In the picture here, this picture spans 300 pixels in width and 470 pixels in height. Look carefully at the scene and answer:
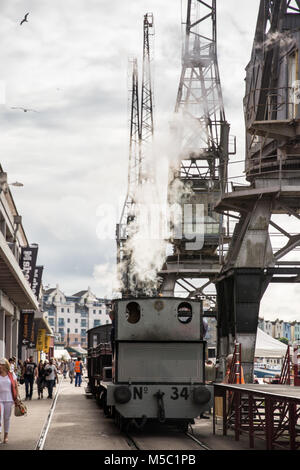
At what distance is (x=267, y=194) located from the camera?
3203 cm

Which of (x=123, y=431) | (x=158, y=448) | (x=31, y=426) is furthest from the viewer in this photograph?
(x=31, y=426)

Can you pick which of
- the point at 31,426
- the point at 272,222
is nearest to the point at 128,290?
the point at 272,222

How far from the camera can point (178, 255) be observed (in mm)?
51875

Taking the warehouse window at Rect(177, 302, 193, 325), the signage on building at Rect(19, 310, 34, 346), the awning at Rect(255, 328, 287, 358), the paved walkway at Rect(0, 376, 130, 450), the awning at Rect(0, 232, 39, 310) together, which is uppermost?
the awning at Rect(0, 232, 39, 310)

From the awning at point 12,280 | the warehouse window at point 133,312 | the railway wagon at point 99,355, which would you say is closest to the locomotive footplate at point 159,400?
the warehouse window at point 133,312

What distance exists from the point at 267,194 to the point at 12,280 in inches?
550

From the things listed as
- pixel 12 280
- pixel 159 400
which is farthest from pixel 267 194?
pixel 159 400

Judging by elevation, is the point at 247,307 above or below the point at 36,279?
below

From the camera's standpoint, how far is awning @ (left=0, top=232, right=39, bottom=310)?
95.2 ft

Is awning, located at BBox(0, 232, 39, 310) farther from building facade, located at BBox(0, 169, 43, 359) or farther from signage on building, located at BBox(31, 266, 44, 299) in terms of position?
signage on building, located at BBox(31, 266, 44, 299)

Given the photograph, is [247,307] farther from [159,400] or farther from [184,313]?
[159,400]

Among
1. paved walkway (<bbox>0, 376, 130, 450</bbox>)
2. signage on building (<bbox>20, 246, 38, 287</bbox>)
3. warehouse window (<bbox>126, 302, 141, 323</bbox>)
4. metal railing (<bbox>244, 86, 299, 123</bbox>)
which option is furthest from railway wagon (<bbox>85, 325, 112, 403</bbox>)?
signage on building (<bbox>20, 246, 38, 287</bbox>)

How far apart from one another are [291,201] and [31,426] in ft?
58.3

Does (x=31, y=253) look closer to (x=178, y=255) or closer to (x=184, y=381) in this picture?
(x=178, y=255)
